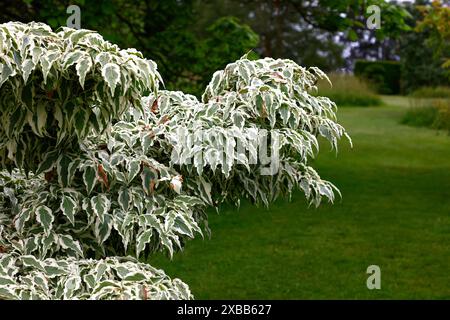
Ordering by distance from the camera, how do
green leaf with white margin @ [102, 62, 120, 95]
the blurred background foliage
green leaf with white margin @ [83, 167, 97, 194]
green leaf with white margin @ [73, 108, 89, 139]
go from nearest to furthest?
green leaf with white margin @ [102, 62, 120, 95] → green leaf with white margin @ [73, 108, 89, 139] → green leaf with white margin @ [83, 167, 97, 194] → the blurred background foliage

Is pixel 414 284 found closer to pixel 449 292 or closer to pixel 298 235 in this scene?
pixel 449 292

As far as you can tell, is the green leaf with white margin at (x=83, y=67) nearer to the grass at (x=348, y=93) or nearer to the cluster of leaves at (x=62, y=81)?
the cluster of leaves at (x=62, y=81)

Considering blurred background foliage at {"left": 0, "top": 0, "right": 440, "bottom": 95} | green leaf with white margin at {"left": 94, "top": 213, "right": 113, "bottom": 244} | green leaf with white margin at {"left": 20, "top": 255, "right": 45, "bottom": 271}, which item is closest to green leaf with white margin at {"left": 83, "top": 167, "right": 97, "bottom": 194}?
green leaf with white margin at {"left": 94, "top": 213, "right": 113, "bottom": 244}

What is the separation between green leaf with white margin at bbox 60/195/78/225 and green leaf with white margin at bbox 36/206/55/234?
0.17ft

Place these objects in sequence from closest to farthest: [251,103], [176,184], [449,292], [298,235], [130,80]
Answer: [130,80] → [176,184] → [251,103] → [449,292] → [298,235]

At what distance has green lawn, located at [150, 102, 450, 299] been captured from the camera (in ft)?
17.4

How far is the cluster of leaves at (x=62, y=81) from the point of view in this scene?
2541 mm

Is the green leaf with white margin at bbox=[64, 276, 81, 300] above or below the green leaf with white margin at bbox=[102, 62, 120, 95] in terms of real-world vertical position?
below

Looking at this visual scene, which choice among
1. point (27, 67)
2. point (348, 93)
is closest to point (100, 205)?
point (27, 67)

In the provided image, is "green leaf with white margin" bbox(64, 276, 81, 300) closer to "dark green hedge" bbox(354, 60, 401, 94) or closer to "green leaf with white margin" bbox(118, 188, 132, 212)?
"green leaf with white margin" bbox(118, 188, 132, 212)

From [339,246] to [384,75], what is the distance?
1902 cm
